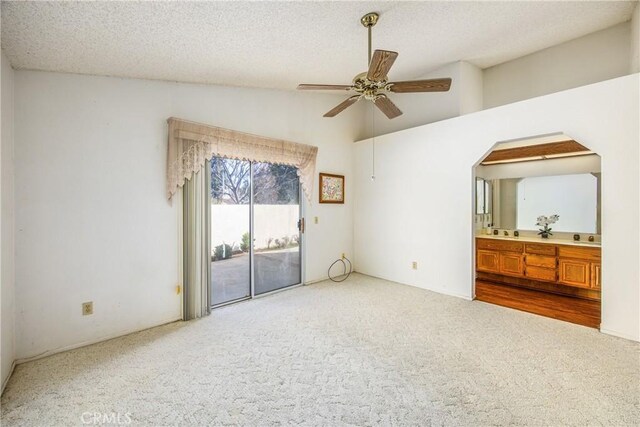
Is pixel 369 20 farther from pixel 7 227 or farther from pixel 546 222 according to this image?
pixel 546 222

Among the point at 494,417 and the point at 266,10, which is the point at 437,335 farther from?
the point at 266,10

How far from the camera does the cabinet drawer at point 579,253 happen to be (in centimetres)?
359

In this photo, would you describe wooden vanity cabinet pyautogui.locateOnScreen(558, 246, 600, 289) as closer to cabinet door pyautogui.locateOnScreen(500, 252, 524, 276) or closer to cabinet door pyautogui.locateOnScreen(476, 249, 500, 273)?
cabinet door pyautogui.locateOnScreen(500, 252, 524, 276)

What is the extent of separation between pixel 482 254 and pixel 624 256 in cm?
211

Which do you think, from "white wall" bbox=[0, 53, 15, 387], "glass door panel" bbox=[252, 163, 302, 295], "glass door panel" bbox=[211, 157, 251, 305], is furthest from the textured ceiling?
"glass door panel" bbox=[252, 163, 302, 295]

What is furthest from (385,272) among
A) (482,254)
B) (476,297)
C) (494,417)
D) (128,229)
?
(128,229)

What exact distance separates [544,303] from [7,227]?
18.1 feet

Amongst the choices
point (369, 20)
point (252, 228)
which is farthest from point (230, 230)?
point (369, 20)

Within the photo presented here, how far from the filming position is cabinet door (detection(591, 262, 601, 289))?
3553mm

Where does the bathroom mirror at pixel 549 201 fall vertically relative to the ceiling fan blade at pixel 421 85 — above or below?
below

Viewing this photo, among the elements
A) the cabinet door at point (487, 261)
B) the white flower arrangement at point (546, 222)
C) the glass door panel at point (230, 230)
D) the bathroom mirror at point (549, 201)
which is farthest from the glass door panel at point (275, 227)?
the white flower arrangement at point (546, 222)

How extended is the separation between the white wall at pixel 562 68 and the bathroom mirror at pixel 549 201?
1387 mm

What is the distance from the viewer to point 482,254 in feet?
15.4

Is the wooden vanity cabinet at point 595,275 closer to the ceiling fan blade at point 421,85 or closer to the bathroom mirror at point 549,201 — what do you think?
the bathroom mirror at point 549,201
